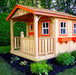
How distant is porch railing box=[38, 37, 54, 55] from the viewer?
→ 526cm

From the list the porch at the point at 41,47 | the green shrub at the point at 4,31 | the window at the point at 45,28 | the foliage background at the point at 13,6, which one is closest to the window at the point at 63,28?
the window at the point at 45,28

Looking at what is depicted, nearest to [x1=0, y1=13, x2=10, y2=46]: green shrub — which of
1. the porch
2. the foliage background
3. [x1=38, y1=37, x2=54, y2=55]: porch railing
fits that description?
the foliage background

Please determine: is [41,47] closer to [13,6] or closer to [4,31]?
[4,31]

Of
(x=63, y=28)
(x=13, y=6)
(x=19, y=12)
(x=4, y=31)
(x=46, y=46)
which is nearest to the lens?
(x=46, y=46)

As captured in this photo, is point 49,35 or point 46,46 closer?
point 46,46

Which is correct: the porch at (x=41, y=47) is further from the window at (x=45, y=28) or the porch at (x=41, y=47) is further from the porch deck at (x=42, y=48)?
the window at (x=45, y=28)

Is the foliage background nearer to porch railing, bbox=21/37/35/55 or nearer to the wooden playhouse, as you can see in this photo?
the wooden playhouse

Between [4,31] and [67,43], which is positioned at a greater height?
[4,31]

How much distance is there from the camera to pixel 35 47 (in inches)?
188

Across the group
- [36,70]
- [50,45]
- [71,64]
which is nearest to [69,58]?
[71,64]

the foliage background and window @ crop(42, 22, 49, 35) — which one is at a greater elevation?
the foliage background

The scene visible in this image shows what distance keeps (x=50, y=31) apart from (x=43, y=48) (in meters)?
1.38

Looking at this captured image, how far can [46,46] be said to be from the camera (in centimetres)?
531

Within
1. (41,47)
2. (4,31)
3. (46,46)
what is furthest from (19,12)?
(4,31)
